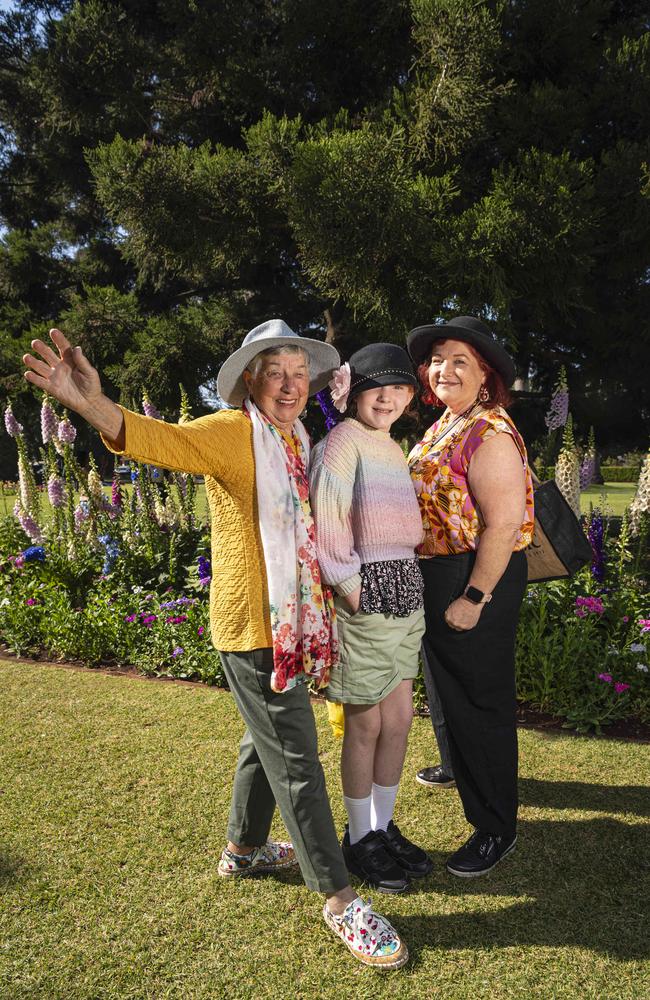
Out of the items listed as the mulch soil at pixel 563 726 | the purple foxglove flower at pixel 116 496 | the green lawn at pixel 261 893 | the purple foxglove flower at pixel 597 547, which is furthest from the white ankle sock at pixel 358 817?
the purple foxglove flower at pixel 116 496

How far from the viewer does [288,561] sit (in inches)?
80.4

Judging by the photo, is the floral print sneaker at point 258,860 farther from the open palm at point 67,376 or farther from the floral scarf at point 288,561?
the open palm at point 67,376

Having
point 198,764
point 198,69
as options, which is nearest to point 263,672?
point 198,764

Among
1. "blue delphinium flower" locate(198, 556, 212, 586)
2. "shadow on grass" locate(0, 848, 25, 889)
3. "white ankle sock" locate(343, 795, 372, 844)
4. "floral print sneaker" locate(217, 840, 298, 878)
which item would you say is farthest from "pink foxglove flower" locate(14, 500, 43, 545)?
"white ankle sock" locate(343, 795, 372, 844)

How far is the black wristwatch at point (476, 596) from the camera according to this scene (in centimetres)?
240

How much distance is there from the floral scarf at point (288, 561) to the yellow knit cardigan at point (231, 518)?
0.05 meters

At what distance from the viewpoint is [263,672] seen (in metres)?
2.07

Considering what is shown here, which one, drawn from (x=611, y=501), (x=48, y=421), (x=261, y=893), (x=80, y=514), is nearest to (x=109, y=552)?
(x=80, y=514)

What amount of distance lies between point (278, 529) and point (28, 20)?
39.5ft

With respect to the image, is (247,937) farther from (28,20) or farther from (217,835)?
(28,20)

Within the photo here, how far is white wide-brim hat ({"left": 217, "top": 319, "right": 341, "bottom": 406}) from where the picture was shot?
2.11 metres

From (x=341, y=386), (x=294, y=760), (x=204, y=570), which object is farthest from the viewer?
(x=204, y=570)

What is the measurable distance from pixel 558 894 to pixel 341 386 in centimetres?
196

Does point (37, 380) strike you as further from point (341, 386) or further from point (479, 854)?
point (479, 854)
